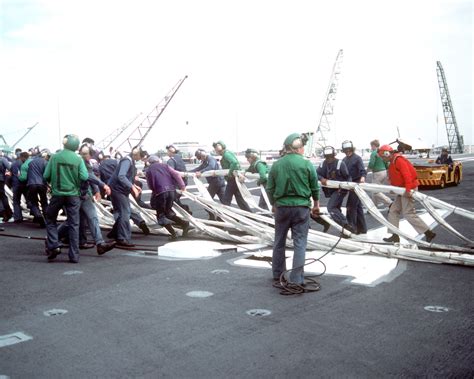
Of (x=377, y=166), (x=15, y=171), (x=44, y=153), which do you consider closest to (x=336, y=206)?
(x=377, y=166)

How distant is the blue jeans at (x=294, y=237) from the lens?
6.06 metres

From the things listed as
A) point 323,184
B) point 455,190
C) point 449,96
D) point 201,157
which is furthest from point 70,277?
point 449,96

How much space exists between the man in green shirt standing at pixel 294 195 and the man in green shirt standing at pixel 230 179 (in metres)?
4.44

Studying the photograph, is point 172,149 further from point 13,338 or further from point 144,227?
point 13,338

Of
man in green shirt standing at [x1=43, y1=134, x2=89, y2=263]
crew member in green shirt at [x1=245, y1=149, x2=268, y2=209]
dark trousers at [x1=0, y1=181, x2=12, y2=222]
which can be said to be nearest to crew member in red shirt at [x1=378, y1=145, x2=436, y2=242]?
crew member in green shirt at [x1=245, y1=149, x2=268, y2=209]

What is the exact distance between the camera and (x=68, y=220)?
789 centimetres

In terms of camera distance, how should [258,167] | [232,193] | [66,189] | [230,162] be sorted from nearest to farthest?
[66,189]
[258,167]
[230,162]
[232,193]

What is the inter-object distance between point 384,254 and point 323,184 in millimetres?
1823

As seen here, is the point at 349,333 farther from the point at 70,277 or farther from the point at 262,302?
the point at 70,277

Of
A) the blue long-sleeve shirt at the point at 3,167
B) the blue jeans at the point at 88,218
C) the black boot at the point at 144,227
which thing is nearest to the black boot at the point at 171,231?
the black boot at the point at 144,227

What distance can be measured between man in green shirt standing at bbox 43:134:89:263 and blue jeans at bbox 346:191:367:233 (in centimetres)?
488

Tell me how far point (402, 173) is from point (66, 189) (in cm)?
551

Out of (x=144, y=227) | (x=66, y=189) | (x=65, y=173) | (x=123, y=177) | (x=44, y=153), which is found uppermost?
(x=44, y=153)

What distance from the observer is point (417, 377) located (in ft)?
11.6
